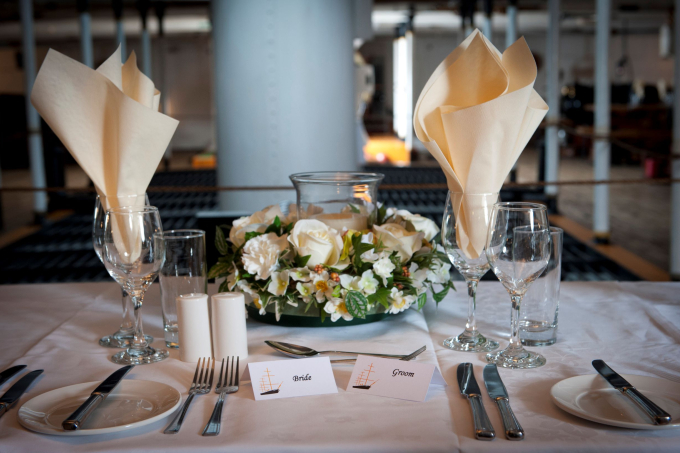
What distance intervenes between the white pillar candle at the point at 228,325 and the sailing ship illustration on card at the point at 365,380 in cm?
19

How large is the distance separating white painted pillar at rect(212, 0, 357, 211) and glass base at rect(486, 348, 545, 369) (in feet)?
5.72

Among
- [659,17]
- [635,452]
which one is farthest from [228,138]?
[659,17]

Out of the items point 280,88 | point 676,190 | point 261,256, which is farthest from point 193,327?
point 676,190

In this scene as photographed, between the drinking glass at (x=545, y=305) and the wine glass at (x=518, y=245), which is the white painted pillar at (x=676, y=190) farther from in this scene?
the wine glass at (x=518, y=245)

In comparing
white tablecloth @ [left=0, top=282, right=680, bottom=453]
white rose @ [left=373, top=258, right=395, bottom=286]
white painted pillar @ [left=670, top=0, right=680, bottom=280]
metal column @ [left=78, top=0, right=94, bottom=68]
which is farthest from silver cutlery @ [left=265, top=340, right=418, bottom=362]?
metal column @ [left=78, top=0, right=94, bottom=68]

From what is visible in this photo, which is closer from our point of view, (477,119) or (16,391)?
(16,391)

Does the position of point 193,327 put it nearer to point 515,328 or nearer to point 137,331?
point 137,331

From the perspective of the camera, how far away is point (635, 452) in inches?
25.2

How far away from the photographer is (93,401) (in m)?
0.72

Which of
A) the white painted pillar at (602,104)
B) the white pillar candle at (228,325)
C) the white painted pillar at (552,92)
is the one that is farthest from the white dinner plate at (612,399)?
the white painted pillar at (552,92)

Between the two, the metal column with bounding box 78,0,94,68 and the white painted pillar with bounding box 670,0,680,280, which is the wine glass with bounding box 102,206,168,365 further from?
the metal column with bounding box 78,0,94,68

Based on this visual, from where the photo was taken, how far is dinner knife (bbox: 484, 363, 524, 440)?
0.66m

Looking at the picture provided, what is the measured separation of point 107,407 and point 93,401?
2cm

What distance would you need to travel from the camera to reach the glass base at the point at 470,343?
37.4 inches
